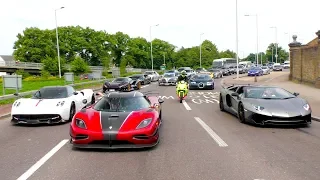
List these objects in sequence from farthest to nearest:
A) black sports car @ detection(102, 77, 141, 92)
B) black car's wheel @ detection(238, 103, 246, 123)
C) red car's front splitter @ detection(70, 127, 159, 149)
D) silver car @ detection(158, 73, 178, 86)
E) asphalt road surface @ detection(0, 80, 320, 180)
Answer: silver car @ detection(158, 73, 178, 86)
black sports car @ detection(102, 77, 141, 92)
black car's wheel @ detection(238, 103, 246, 123)
red car's front splitter @ detection(70, 127, 159, 149)
asphalt road surface @ detection(0, 80, 320, 180)

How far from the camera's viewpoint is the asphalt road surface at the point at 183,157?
5641 millimetres

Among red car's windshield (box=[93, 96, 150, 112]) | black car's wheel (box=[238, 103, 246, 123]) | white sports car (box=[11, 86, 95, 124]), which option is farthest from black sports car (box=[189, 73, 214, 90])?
red car's windshield (box=[93, 96, 150, 112])

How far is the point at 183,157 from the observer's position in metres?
6.74

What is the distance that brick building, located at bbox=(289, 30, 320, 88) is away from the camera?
1051 inches

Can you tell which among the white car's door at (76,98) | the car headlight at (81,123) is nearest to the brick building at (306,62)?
the white car's door at (76,98)

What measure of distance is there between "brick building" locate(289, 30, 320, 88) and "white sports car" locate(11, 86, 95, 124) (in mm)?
19659

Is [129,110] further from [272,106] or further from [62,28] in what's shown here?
[62,28]

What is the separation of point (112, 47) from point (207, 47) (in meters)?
49.4

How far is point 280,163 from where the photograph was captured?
6230 mm

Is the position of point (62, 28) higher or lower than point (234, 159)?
higher

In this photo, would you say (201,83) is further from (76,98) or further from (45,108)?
(45,108)

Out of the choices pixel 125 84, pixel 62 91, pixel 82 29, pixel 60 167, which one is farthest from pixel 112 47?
pixel 60 167

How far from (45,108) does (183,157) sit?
6.04 m

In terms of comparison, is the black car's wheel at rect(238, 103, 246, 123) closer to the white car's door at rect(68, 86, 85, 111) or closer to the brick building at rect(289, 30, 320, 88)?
the white car's door at rect(68, 86, 85, 111)
